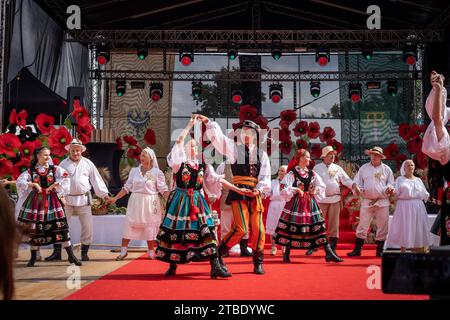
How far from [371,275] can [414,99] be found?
1202cm

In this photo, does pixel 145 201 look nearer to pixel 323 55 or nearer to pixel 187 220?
pixel 187 220

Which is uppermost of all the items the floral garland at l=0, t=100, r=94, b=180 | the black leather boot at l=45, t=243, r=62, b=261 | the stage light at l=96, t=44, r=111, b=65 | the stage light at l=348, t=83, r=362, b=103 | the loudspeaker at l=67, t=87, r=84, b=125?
the stage light at l=96, t=44, r=111, b=65

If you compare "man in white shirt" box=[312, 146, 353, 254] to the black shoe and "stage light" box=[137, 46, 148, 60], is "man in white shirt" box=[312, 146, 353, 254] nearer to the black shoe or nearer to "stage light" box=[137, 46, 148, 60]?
the black shoe

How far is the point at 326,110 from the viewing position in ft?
58.0

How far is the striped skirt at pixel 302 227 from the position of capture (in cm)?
671

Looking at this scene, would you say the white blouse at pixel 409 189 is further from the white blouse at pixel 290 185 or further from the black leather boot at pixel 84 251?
the black leather boot at pixel 84 251

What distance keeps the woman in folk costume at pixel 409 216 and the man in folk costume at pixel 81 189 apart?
11.7 ft

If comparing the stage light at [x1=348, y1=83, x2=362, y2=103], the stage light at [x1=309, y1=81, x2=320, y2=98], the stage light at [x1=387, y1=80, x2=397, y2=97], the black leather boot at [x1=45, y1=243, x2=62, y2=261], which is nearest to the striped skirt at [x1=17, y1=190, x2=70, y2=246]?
the black leather boot at [x1=45, y1=243, x2=62, y2=261]

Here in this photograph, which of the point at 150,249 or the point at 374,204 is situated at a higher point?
the point at 374,204

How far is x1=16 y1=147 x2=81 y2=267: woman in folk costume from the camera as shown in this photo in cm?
624

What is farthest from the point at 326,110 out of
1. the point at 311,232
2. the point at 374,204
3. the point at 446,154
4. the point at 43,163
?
the point at 446,154

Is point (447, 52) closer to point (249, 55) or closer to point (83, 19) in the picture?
point (249, 55)

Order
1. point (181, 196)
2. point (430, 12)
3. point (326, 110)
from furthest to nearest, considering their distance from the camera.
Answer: point (326, 110) < point (430, 12) < point (181, 196)

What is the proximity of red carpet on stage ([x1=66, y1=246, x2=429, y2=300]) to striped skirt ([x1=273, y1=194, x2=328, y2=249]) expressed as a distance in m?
0.24
